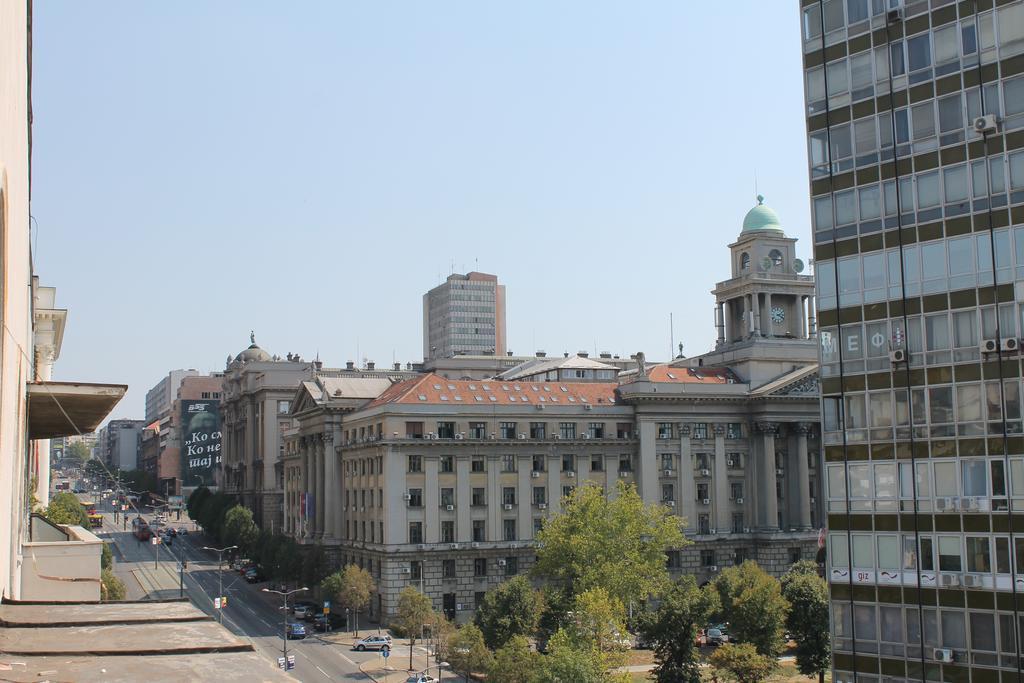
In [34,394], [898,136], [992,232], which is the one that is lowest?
[34,394]

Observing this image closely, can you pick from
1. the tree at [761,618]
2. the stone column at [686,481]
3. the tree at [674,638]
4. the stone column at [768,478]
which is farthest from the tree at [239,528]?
the tree at [674,638]

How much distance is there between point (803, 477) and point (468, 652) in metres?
51.7

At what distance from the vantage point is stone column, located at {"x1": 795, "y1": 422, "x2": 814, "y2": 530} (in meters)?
112

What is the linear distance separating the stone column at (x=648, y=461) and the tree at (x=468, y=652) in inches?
1456

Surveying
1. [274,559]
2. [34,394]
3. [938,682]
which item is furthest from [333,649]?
[34,394]

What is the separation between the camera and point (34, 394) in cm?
2234

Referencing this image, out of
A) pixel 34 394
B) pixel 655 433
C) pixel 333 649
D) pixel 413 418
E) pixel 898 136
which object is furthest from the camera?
pixel 655 433

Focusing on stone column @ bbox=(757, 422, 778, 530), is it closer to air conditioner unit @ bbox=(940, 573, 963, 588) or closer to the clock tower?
the clock tower

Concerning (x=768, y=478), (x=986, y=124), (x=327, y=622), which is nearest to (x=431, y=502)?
(x=327, y=622)

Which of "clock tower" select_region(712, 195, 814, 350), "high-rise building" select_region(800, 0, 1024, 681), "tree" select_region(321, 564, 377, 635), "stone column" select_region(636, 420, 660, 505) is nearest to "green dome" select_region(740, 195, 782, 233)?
"clock tower" select_region(712, 195, 814, 350)

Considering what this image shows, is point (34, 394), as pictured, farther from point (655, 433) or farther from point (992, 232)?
point (655, 433)

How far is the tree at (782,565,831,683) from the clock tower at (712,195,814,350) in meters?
40.2

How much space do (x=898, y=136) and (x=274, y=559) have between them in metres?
92.0

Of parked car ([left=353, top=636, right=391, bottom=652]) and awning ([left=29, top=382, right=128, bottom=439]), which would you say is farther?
parked car ([left=353, top=636, right=391, bottom=652])
